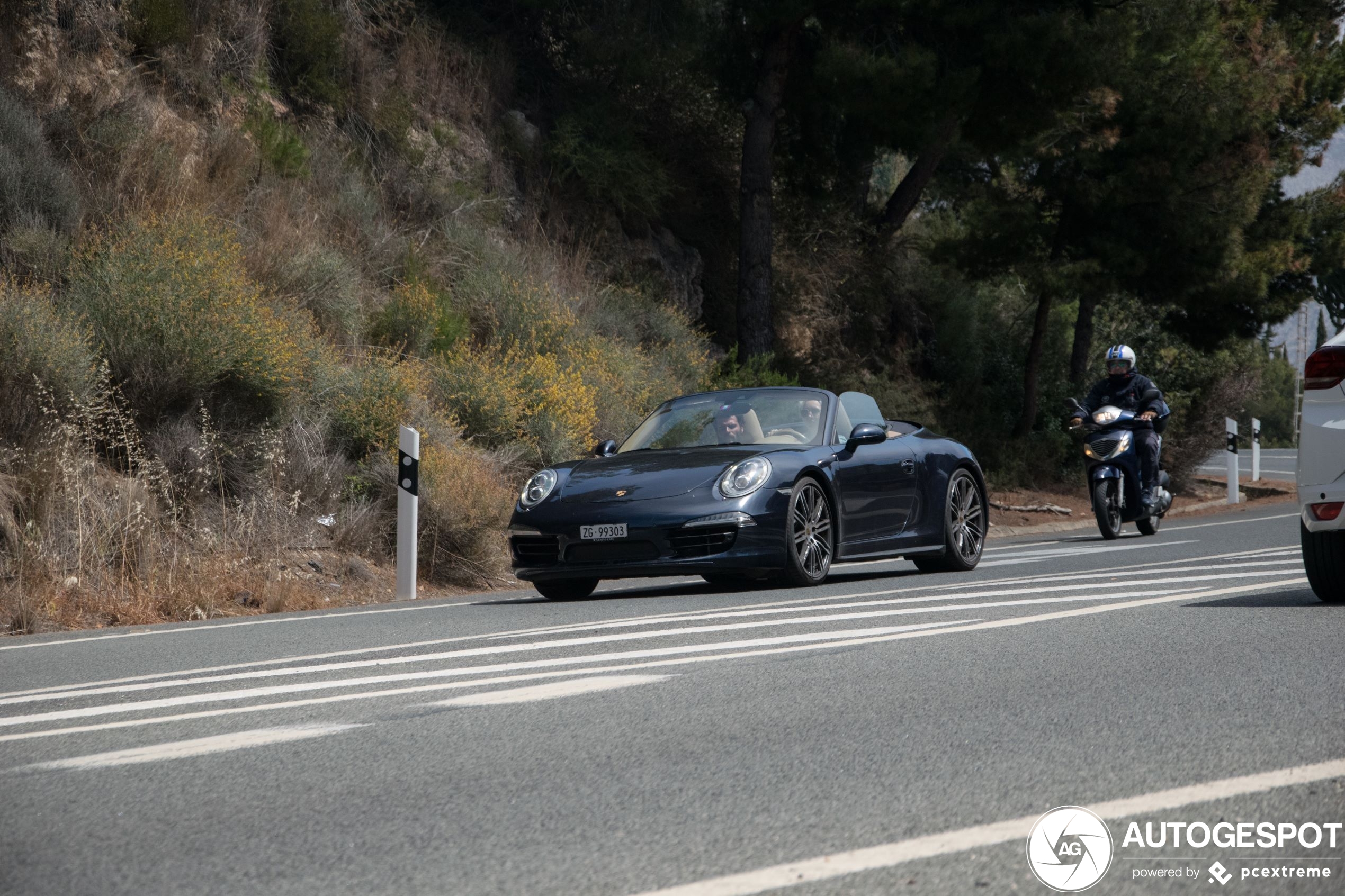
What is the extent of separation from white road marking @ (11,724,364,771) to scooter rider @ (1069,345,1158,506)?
12913 mm

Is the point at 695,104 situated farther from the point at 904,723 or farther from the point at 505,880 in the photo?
the point at 505,880

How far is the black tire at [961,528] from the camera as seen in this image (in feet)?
39.9

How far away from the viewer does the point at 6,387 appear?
1266 centimetres

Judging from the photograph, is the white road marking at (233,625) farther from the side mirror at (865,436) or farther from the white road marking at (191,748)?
the white road marking at (191,748)

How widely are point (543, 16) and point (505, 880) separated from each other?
2506cm

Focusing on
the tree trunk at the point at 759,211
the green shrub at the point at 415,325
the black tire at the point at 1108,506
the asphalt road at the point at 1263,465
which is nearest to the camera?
the black tire at the point at 1108,506

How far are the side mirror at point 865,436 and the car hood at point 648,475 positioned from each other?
0.68 m

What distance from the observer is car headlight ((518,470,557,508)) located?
418 inches

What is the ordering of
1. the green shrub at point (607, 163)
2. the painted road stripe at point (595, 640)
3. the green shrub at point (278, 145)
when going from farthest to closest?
the green shrub at point (607, 163), the green shrub at point (278, 145), the painted road stripe at point (595, 640)

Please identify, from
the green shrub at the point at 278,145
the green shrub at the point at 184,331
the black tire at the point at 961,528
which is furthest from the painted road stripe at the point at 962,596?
the green shrub at the point at 278,145

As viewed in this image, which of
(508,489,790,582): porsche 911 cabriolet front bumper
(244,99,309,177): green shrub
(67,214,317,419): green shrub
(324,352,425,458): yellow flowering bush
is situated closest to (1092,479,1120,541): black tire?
(324,352,425,458): yellow flowering bush

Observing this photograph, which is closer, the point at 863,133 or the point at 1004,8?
the point at 1004,8

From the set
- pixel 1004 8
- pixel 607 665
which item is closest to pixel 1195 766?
pixel 607 665

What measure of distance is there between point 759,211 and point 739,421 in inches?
479
